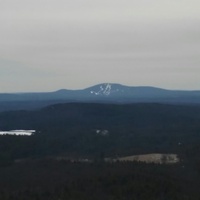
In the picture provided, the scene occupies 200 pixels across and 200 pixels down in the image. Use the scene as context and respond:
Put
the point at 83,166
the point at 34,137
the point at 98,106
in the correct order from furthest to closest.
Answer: the point at 98,106
the point at 34,137
the point at 83,166

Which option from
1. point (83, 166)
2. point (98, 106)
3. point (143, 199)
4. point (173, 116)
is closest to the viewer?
point (143, 199)

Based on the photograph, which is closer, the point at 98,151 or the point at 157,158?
the point at 157,158

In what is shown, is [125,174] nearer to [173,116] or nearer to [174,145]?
[174,145]

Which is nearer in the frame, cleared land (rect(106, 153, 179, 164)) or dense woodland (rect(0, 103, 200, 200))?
dense woodland (rect(0, 103, 200, 200))

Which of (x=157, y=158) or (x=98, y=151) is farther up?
(x=157, y=158)

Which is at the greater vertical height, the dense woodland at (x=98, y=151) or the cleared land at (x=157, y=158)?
the dense woodland at (x=98, y=151)

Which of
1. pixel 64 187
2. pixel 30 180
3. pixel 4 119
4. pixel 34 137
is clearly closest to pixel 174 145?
pixel 34 137

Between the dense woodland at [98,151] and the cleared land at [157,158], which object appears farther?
the cleared land at [157,158]

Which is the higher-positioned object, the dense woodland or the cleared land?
the dense woodland
